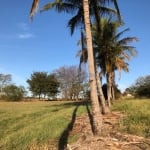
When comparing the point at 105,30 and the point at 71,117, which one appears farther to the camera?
the point at 105,30

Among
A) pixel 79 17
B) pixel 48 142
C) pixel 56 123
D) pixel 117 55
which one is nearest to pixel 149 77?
pixel 117 55

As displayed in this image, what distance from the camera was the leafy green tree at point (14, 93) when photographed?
236ft

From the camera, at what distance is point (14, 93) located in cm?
7394

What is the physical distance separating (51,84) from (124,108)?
61.8m

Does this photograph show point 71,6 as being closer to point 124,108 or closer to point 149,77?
point 124,108

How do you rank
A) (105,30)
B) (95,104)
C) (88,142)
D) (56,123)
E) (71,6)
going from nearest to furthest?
(88,142), (95,104), (56,123), (71,6), (105,30)

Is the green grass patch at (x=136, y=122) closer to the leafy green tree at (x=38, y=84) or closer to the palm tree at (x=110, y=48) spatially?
the palm tree at (x=110, y=48)

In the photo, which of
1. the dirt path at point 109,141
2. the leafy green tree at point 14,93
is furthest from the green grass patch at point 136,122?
the leafy green tree at point 14,93

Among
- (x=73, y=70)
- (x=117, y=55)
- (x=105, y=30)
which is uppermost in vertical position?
(x=73, y=70)

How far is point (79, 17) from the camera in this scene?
65.7 ft

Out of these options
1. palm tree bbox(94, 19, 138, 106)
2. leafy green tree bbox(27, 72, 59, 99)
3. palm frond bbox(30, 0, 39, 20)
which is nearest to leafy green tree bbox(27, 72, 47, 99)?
leafy green tree bbox(27, 72, 59, 99)

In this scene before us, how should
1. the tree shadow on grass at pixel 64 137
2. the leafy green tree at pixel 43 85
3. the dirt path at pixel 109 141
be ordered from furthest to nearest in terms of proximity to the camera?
1. the leafy green tree at pixel 43 85
2. the tree shadow on grass at pixel 64 137
3. the dirt path at pixel 109 141

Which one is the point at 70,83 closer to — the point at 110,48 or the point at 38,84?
the point at 38,84

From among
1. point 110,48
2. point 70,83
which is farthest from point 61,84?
point 110,48
